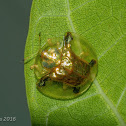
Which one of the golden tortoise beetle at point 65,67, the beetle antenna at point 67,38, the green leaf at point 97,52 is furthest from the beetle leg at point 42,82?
the beetle antenna at point 67,38

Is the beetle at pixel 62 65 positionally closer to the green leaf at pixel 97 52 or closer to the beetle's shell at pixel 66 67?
the beetle's shell at pixel 66 67

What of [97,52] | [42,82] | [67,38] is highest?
[67,38]

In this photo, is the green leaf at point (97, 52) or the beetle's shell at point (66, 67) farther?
the beetle's shell at point (66, 67)

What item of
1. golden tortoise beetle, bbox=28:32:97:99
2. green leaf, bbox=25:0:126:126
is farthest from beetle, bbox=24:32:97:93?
green leaf, bbox=25:0:126:126

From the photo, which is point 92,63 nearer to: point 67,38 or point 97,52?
point 97,52

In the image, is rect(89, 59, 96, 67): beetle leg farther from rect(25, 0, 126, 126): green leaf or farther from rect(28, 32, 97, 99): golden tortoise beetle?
rect(25, 0, 126, 126): green leaf

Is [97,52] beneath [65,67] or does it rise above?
above

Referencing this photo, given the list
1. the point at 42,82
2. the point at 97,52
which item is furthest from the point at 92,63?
the point at 42,82
